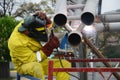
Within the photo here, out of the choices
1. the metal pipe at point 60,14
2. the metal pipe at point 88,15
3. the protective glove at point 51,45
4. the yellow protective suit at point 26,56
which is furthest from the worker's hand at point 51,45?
the metal pipe at point 88,15

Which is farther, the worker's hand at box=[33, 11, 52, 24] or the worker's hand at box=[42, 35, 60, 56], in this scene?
the worker's hand at box=[42, 35, 60, 56]

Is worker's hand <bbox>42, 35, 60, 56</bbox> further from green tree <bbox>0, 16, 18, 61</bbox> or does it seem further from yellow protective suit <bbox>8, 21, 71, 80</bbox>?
green tree <bbox>0, 16, 18, 61</bbox>

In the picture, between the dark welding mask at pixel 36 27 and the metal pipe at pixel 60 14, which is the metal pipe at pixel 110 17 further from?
the metal pipe at pixel 60 14

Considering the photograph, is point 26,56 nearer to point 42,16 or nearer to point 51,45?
point 51,45

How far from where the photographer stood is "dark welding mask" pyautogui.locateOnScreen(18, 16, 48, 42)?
5477mm

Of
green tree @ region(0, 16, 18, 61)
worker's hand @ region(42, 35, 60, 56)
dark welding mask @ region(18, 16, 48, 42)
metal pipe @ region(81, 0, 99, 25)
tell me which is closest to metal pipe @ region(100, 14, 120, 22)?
worker's hand @ region(42, 35, 60, 56)

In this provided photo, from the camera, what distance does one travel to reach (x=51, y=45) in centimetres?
567

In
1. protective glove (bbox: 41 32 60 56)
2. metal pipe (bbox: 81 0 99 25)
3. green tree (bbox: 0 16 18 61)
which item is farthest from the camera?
green tree (bbox: 0 16 18 61)

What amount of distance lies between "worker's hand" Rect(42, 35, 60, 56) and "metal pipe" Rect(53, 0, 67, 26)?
78cm

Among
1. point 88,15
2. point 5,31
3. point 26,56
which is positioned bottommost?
point 5,31

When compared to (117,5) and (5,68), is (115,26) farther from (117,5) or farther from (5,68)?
(5,68)

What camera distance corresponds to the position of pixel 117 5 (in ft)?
19.5

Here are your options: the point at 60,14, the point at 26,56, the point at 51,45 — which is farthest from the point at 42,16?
the point at 60,14

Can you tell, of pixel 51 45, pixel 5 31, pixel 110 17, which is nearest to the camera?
pixel 51 45
